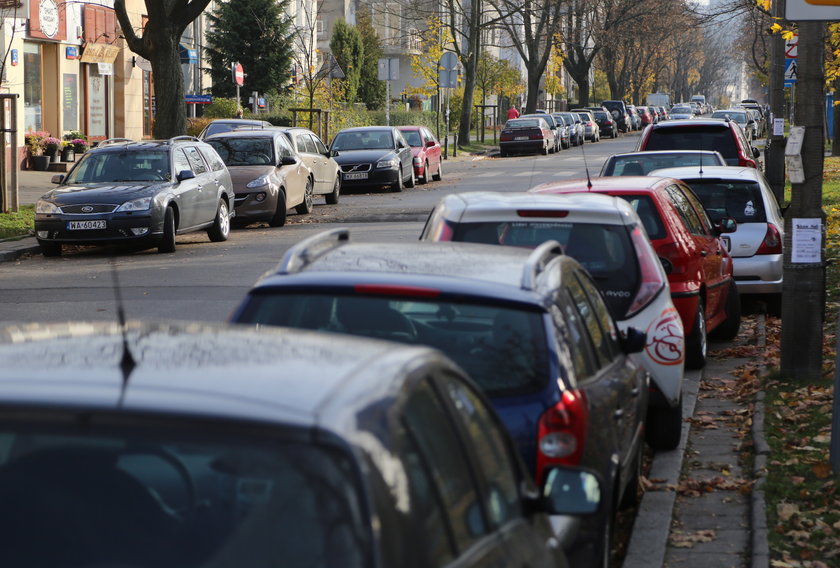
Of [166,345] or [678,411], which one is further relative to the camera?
[678,411]

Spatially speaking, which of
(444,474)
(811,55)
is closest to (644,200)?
(811,55)

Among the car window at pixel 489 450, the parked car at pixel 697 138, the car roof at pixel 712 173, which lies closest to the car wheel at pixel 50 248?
the parked car at pixel 697 138

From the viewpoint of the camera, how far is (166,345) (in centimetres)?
301

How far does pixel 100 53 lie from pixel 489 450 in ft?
127

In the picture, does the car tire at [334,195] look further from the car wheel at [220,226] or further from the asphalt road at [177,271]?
the car wheel at [220,226]

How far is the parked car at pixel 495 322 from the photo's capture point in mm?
4891

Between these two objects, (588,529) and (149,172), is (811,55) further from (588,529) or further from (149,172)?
(149,172)

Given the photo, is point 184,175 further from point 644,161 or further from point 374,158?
point 374,158

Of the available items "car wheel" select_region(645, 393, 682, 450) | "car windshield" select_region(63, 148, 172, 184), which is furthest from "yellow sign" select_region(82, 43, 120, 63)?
"car wheel" select_region(645, 393, 682, 450)

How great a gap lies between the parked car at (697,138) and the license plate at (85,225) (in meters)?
7.59

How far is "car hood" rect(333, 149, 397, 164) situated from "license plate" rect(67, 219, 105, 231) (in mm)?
13929

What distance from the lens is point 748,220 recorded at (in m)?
13.5

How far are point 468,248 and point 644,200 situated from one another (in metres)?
4.35

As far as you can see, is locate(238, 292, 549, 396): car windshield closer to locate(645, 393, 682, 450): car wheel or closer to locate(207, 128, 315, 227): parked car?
locate(645, 393, 682, 450): car wheel
